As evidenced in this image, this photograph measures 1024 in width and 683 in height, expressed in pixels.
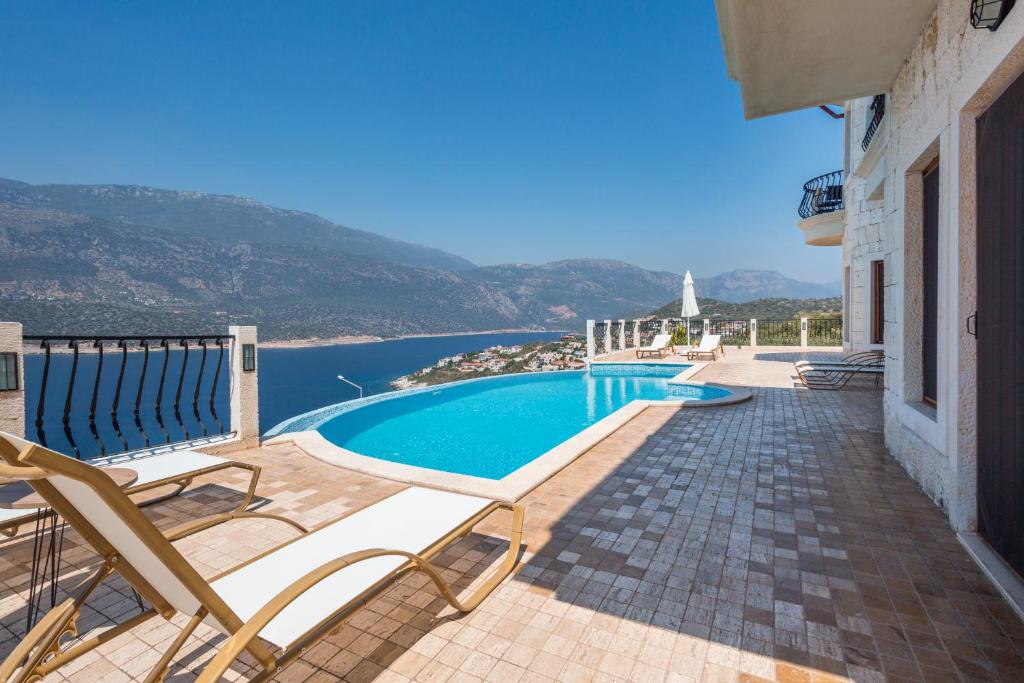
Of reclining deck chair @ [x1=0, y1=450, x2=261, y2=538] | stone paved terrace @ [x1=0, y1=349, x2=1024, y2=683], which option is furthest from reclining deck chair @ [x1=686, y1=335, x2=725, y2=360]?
reclining deck chair @ [x1=0, y1=450, x2=261, y2=538]

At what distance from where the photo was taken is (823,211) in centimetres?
1236

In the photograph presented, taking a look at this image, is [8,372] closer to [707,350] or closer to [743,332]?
[707,350]

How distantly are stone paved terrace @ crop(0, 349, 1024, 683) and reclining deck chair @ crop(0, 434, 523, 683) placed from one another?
31 cm

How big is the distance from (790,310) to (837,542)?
34.3 metres

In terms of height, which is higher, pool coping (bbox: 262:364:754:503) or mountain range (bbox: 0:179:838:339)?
mountain range (bbox: 0:179:838:339)

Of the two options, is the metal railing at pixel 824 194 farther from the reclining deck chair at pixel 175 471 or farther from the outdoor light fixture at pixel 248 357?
the reclining deck chair at pixel 175 471

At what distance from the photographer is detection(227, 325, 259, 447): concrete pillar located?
4.91 metres

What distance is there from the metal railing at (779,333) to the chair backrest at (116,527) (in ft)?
70.3

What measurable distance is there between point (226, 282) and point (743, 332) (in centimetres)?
6849

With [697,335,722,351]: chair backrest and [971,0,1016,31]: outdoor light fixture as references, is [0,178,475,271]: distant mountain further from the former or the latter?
[971,0,1016,31]: outdoor light fixture

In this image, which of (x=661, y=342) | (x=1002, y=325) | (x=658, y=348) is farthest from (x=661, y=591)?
(x=661, y=342)

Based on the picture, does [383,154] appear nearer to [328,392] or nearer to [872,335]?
[328,392]

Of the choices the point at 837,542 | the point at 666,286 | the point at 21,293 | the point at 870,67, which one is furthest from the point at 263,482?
the point at 666,286

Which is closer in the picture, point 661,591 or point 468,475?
point 661,591
